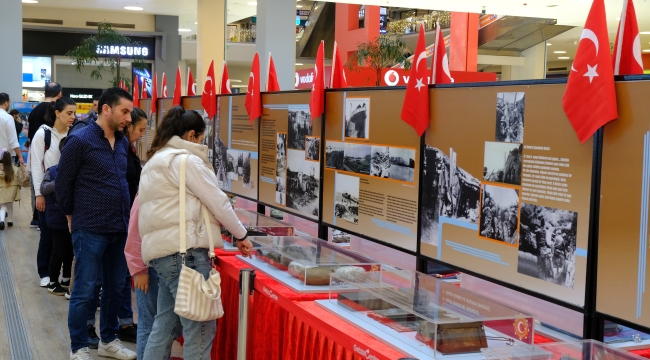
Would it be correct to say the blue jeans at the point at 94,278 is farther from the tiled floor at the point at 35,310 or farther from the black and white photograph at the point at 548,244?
the black and white photograph at the point at 548,244

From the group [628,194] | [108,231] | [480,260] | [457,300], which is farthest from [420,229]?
[108,231]

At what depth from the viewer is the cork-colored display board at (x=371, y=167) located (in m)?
3.14

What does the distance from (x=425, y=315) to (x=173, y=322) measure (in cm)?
143

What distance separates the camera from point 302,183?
4129mm

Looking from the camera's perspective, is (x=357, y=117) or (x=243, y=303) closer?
(x=243, y=303)

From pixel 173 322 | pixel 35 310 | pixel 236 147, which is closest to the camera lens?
pixel 173 322

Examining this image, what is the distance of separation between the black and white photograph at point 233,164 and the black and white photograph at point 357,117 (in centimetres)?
168

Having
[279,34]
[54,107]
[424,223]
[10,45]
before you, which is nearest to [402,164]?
[424,223]

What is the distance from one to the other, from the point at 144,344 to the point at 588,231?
230 centimetres

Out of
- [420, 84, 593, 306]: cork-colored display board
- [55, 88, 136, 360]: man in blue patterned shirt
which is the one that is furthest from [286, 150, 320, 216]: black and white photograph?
[420, 84, 593, 306]: cork-colored display board

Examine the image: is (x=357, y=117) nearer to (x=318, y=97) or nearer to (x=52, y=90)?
(x=318, y=97)

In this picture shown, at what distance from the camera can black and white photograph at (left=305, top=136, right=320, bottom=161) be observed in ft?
12.9

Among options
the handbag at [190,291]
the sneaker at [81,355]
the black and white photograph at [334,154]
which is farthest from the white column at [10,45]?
the handbag at [190,291]

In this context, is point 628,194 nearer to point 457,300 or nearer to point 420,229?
point 457,300
